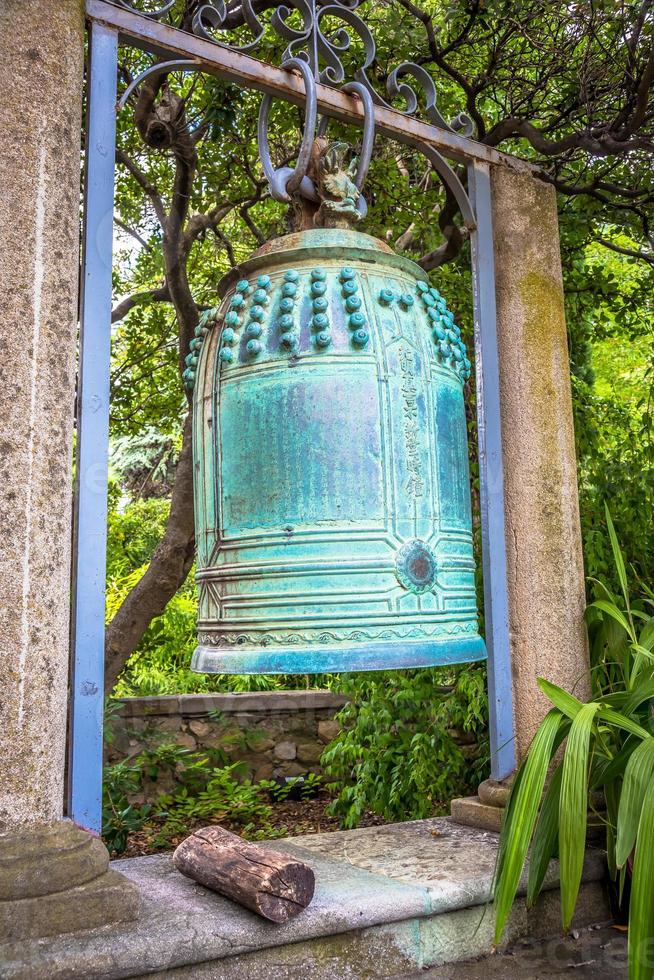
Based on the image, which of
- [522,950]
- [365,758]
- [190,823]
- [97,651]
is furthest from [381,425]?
[190,823]

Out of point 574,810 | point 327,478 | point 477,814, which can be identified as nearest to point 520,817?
point 574,810

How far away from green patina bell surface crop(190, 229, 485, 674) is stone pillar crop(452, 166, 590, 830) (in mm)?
806

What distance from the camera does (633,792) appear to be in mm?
2131

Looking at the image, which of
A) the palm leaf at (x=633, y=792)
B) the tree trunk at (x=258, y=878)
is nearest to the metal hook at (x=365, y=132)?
the palm leaf at (x=633, y=792)

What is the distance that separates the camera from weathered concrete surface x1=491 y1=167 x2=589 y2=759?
2922mm

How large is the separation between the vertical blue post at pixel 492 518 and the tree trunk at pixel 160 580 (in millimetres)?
1972

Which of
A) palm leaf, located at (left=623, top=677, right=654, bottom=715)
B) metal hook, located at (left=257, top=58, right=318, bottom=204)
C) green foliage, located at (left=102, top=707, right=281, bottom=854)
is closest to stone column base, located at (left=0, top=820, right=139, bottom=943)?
palm leaf, located at (left=623, top=677, right=654, bottom=715)

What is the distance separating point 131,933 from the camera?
188 centimetres

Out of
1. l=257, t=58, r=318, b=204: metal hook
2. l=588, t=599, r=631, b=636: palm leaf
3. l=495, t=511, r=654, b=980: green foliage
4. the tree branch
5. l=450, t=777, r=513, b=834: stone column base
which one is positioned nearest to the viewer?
l=495, t=511, r=654, b=980: green foliage

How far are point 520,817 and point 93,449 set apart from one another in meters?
1.45

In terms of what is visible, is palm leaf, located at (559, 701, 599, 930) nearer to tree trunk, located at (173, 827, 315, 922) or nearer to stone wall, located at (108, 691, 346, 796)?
tree trunk, located at (173, 827, 315, 922)

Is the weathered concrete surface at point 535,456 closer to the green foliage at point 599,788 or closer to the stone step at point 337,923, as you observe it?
the green foliage at point 599,788

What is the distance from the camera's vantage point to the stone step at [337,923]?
5.97 feet

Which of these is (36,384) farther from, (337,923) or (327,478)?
(337,923)
